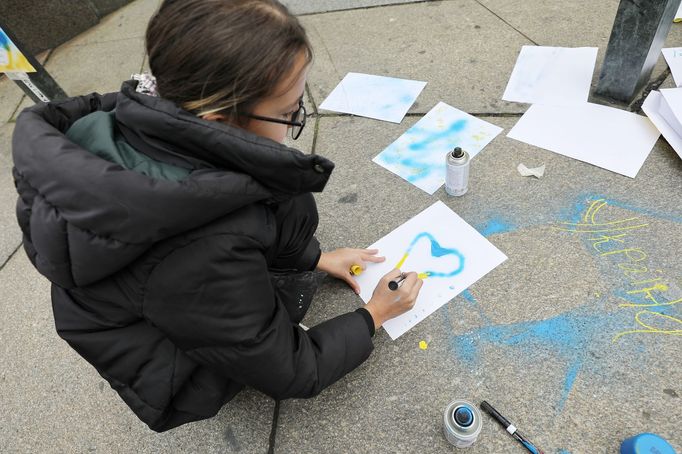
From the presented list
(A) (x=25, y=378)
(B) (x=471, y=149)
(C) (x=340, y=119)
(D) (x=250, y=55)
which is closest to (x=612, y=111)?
(B) (x=471, y=149)

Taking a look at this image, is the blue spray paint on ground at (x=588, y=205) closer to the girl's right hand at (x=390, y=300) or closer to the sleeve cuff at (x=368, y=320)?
the girl's right hand at (x=390, y=300)

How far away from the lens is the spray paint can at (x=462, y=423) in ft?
3.74

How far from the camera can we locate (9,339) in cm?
176

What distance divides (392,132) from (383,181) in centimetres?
33

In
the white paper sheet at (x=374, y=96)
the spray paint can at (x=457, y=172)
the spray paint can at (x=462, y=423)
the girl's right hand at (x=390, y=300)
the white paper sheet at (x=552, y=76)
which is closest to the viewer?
the spray paint can at (x=462, y=423)

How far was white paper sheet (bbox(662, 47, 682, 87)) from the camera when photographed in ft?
6.45

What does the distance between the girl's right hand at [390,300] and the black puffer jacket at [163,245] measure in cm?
29

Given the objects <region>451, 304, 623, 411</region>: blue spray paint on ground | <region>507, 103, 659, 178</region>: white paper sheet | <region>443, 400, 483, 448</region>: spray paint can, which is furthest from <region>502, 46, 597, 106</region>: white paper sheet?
<region>443, 400, 483, 448</region>: spray paint can

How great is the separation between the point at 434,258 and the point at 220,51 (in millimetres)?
1036

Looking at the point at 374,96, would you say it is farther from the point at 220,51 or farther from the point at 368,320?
the point at 220,51

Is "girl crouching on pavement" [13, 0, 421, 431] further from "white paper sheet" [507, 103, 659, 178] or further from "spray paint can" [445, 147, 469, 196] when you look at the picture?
"white paper sheet" [507, 103, 659, 178]

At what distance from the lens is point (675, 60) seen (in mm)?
2051

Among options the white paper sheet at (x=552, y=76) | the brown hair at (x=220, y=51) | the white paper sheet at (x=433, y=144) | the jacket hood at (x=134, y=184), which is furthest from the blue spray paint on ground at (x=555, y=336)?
the white paper sheet at (x=552, y=76)

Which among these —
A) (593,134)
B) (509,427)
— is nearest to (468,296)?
(509,427)
